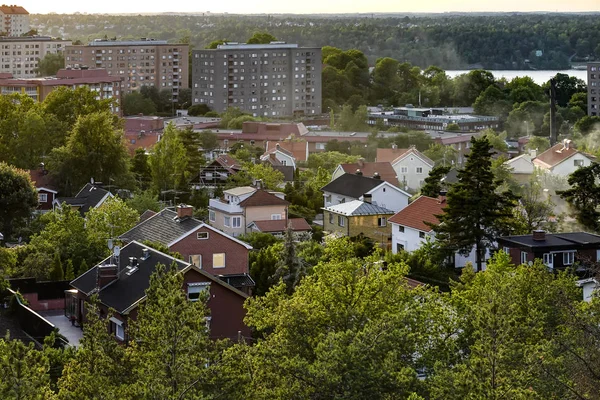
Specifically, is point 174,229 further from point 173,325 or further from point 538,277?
point 173,325

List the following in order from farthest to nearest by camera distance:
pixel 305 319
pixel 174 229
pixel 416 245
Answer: pixel 416 245, pixel 174 229, pixel 305 319

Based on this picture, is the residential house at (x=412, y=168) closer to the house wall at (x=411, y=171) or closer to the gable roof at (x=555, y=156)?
the house wall at (x=411, y=171)

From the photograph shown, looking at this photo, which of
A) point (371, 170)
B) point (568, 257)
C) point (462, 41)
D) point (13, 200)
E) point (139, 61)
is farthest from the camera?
point (462, 41)

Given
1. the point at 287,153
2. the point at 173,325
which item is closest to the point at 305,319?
the point at 173,325

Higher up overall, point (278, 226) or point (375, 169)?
point (375, 169)

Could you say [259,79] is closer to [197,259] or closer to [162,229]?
[162,229]

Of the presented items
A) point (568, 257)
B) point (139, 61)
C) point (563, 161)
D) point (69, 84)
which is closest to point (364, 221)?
point (568, 257)

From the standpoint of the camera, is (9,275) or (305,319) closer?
(305,319)
